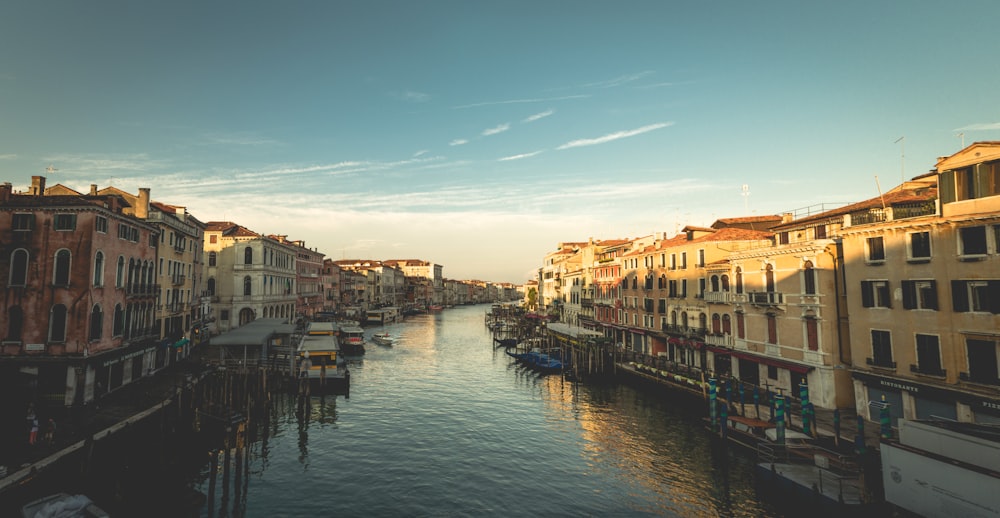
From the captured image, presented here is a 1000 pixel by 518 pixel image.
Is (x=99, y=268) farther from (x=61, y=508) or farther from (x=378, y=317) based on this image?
(x=378, y=317)

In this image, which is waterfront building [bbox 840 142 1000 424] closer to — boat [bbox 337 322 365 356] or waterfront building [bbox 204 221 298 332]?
boat [bbox 337 322 365 356]

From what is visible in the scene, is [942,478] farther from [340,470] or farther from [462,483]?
[340,470]

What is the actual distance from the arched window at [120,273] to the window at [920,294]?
44099mm

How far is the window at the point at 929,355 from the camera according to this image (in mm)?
22297

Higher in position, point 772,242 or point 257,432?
point 772,242

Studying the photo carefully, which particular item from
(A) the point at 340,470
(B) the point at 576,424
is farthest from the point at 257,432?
(B) the point at 576,424

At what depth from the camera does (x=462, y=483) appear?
22.0 meters

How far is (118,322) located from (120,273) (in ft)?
9.89

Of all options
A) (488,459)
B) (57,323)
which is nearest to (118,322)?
(57,323)

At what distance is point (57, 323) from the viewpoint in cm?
2516

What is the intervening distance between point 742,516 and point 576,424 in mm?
13816

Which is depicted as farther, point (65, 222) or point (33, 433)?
point (65, 222)

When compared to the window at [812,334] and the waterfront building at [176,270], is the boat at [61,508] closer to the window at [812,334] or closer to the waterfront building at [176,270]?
the waterfront building at [176,270]

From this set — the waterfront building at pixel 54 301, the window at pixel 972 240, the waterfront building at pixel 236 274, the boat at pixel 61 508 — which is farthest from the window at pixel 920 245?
the waterfront building at pixel 236 274
